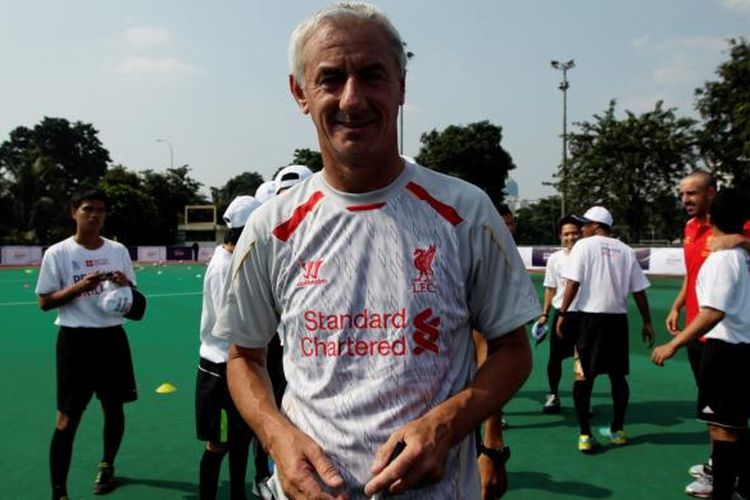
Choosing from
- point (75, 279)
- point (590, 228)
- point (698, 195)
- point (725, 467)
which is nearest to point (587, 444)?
point (725, 467)

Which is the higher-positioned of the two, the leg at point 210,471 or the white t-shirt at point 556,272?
the white t-shirt at point 556,272

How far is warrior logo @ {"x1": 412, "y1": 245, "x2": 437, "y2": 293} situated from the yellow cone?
19.9 ft

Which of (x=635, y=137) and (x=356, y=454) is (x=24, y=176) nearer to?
(x=635, y=137)

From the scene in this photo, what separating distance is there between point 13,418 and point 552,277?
5989 millimetres

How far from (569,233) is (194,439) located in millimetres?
4501

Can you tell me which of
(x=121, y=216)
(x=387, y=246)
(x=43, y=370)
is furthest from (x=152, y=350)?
(x=121, y=216)

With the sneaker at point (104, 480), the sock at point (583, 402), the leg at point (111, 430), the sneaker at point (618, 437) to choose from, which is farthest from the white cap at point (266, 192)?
the sneaker at point (618, 437)

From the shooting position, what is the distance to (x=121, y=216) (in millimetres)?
47906

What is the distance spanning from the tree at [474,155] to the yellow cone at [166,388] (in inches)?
1952

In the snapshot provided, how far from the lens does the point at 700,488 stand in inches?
171

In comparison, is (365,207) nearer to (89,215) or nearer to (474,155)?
(89,215)

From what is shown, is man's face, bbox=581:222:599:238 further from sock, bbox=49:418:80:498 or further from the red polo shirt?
sock, bbox=49:418:80:498

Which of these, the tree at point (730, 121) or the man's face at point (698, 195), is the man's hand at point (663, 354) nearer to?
the man's face at point (698, 195)

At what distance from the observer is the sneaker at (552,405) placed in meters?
6.43
